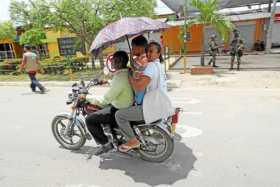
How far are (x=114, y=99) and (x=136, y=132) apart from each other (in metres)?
0.58

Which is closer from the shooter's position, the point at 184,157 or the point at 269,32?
the point at 184,157

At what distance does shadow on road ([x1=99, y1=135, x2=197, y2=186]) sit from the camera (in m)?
3.08

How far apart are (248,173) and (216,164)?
412mm

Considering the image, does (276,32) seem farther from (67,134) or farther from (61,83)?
(67,134)

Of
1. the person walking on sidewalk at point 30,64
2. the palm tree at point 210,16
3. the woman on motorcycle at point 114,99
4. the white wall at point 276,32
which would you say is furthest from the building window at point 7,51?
the woman on motorcycle at point 114,99

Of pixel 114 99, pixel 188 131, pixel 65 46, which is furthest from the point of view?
pixel 65 46

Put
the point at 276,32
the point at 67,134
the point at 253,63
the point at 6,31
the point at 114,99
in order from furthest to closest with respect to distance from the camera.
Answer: the point at 6,31, the point at 276,32, the point at 253,63, the point at 67,134, the point at 114,99

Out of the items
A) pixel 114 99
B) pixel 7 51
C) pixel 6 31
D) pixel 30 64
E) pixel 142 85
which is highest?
pixel 6 31

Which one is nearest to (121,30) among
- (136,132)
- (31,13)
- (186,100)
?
(136,132)

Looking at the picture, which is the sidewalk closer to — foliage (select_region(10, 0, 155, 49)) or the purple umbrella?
foliage (select_region(10, 0, 155, 49))

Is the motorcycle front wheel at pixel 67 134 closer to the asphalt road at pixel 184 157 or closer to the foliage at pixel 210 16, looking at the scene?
the asphalt road at pixel 184 157

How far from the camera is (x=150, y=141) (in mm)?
3473

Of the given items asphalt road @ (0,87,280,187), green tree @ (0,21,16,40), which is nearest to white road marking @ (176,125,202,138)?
asphalt road @ (0,87,280,187)

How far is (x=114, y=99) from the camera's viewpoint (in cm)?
325
